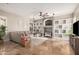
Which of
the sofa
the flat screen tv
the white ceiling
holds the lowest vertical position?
the sofa

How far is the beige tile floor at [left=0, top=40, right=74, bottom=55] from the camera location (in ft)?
9.41

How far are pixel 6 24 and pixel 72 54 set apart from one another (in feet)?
4.95

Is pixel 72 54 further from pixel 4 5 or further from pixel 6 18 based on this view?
pixel 4 5

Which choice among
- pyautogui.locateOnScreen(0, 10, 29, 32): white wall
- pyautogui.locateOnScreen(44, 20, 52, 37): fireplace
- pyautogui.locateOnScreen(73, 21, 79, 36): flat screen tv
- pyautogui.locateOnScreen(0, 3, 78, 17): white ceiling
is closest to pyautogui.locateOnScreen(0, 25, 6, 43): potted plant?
pyautogui.locateOnScreen(0, 10, 29, 32): white wall

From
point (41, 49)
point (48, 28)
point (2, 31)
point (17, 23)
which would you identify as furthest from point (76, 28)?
point (2, 31)

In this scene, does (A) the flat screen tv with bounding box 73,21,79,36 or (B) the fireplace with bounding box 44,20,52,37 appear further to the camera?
(B) the fireplace with bounding box 44,20,52,37

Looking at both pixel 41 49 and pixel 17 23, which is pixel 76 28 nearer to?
pixel 41 49

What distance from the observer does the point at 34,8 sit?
9.36 ft

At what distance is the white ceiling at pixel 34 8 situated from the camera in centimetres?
282

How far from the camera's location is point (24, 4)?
2834 mm

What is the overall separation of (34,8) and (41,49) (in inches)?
34.2

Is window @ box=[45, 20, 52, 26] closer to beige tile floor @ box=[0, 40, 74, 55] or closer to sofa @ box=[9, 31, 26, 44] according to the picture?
beige tile floor @ box=[0, 40, 74, 55]

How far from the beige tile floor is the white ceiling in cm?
64
